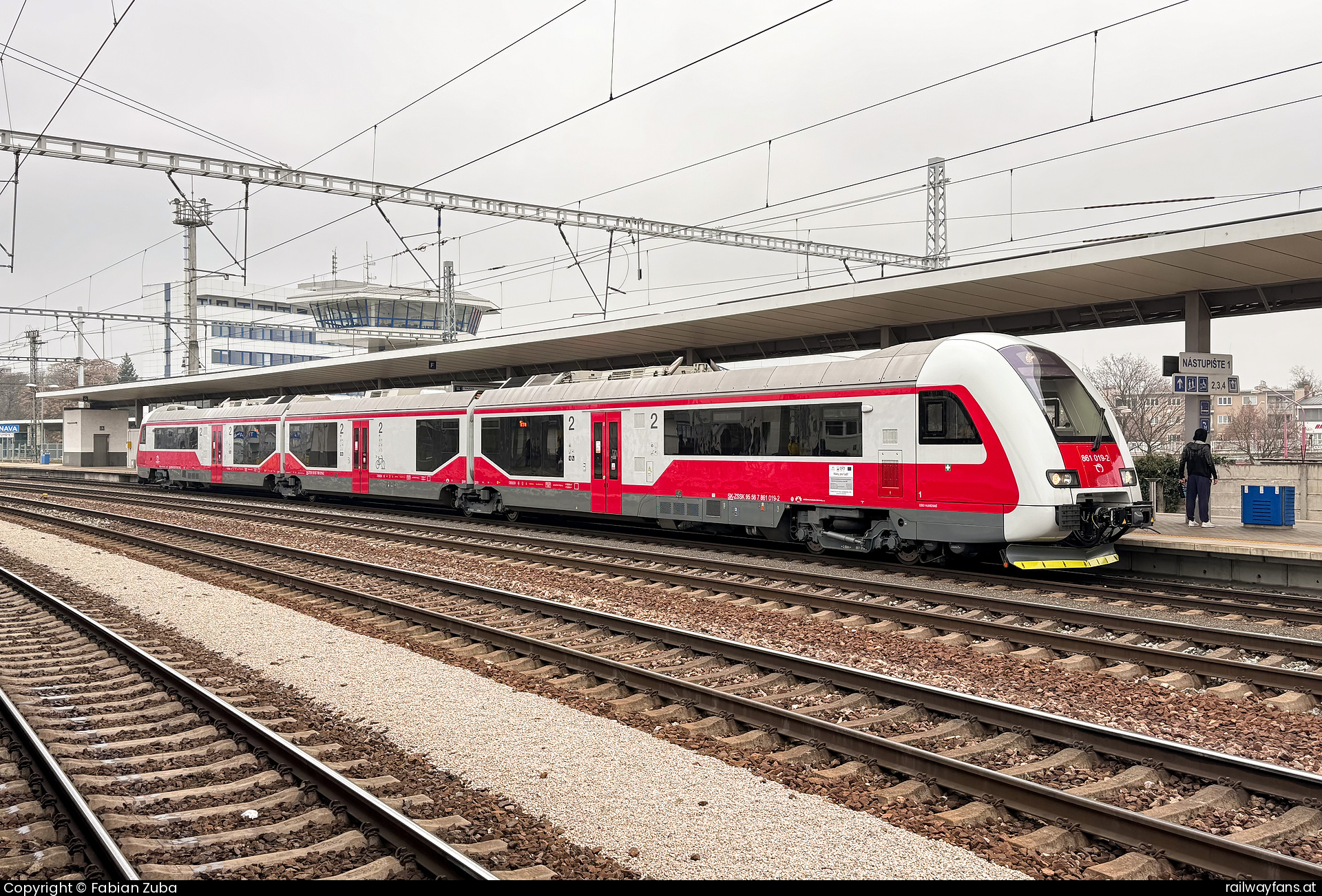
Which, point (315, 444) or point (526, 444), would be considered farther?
point (315, 444)

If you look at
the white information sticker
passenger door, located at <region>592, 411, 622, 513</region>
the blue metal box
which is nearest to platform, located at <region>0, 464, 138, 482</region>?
passenger door, located at <region>592, 411, 622, 513</region>

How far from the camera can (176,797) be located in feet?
17.4

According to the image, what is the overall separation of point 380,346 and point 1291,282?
52.6 m

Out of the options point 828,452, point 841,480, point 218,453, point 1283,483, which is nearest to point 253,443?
point 218,453

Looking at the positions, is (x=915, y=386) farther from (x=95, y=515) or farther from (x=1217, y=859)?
(x=95, y=515)

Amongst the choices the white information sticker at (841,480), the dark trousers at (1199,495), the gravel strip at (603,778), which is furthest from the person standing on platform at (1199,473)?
the gravel strip at (603,778)

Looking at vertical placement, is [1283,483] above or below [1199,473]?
below

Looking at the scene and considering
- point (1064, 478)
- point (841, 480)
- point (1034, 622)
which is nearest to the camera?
point (1034, 622)

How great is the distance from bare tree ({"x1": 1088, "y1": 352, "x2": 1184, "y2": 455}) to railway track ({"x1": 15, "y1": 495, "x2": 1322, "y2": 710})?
34.7 meters

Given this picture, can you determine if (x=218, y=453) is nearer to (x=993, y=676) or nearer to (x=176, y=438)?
(x=176, y=438)

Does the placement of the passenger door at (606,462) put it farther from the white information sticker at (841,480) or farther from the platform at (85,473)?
the platform at (85,473)

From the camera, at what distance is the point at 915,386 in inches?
507

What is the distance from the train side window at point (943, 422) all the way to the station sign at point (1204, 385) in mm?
6523

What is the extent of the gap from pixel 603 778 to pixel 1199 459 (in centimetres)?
1368
